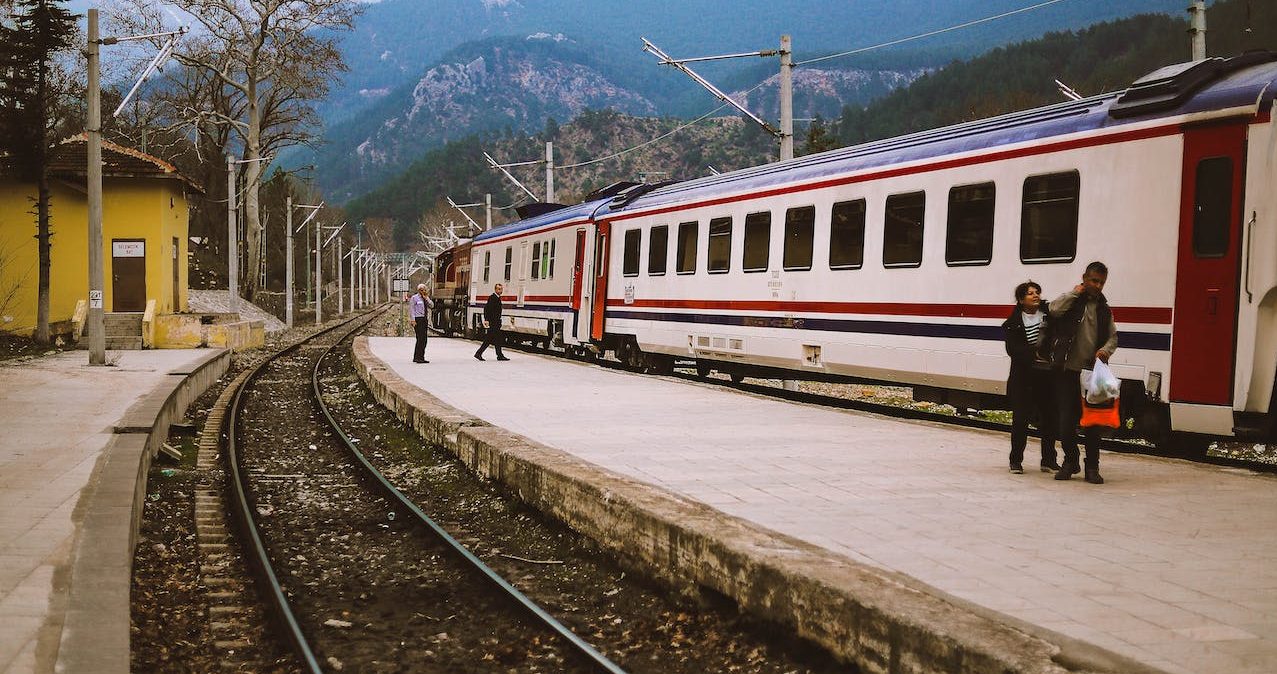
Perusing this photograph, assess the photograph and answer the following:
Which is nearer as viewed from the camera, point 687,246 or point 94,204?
point 687,246

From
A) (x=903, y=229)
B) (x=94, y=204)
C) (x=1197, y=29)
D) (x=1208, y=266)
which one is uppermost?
(x=1197, y=29)

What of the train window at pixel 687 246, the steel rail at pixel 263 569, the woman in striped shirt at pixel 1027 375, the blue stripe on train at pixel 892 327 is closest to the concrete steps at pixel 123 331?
the blue stripe on train at pixel 892 327

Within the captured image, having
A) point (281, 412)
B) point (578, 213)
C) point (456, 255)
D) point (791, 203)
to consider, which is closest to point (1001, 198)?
point (791, 203)

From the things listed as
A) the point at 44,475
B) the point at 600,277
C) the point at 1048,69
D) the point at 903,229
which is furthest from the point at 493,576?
the point at 1048,69

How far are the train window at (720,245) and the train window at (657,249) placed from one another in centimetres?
183

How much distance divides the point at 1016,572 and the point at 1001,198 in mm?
6941

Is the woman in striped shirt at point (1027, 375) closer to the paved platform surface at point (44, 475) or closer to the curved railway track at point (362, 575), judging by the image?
the curved railway track at point (362, 575)

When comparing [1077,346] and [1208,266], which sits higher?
[1208,266]

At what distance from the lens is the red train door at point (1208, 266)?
9.45m

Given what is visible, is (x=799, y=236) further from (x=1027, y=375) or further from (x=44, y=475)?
(x=44, y=475)

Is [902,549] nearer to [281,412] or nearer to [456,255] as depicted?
[281,412]

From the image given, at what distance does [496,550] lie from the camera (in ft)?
28.5

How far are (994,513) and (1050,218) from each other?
4.78m

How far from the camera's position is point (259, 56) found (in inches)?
1953
